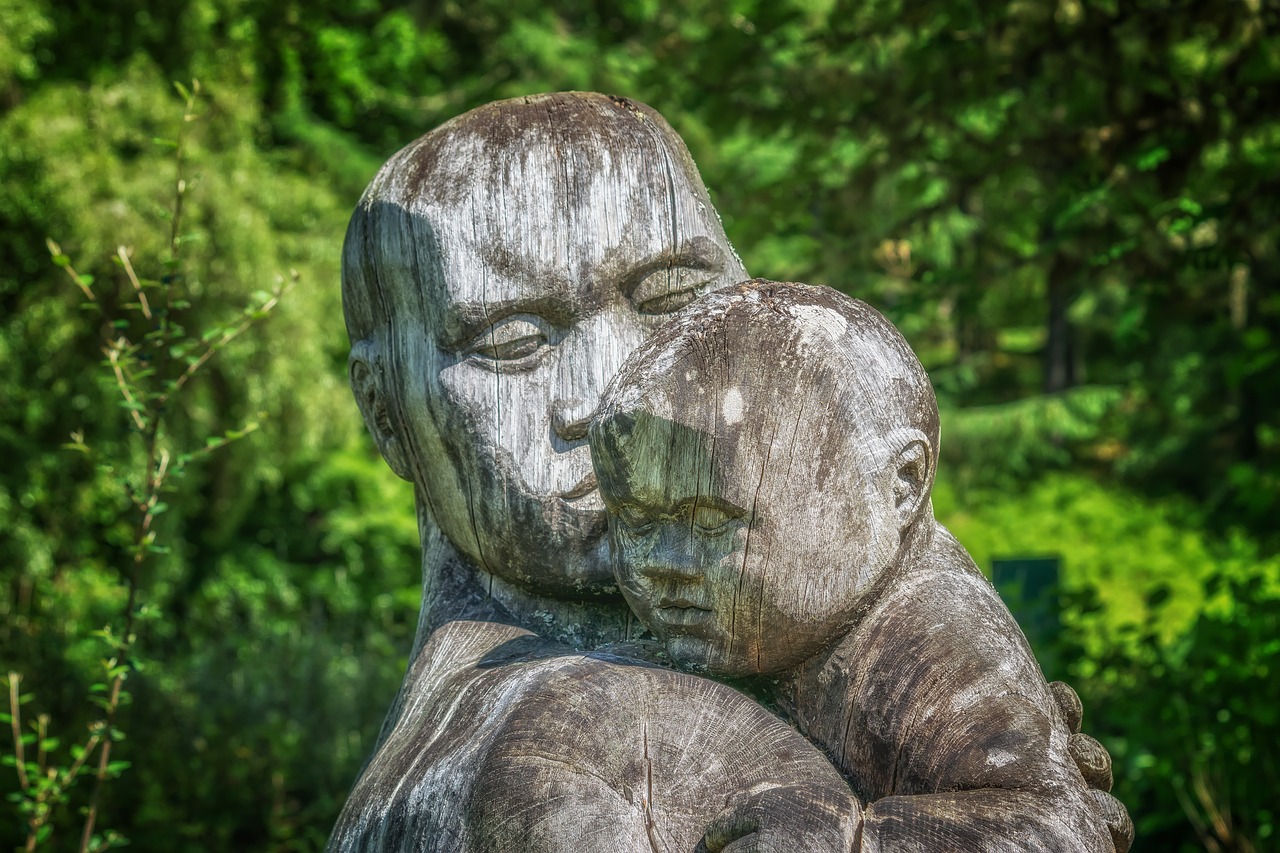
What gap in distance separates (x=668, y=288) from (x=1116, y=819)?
106 cm

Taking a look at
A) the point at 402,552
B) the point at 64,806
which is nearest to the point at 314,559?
the point at 402,552

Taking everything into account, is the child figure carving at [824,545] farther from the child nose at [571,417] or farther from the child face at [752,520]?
the child nose at [571,417]

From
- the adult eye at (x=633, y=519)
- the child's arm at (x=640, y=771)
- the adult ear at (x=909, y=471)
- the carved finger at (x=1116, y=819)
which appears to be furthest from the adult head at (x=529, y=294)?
the carved finger at (x=1116, y=819)

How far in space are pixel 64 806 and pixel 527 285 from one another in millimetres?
4431

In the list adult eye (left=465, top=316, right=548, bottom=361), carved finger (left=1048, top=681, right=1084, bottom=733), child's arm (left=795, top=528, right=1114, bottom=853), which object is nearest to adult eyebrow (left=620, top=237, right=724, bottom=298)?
adult eye (left=465, top=316, right=548, bottom=361)

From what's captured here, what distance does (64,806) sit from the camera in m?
5.63

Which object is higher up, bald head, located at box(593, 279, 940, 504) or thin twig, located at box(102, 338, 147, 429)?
bald head, located at box(593, 279, 940, 504)

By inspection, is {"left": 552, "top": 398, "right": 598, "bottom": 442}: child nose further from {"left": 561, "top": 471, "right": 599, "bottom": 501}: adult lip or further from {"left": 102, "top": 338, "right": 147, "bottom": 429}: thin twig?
{"left": 102, "top": 338, "right": 147, "bottom": 429}: thin twig

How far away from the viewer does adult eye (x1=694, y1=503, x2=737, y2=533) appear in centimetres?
178

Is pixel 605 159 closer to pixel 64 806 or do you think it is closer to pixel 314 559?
pixel 64 806

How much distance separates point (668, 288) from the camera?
2281 mm

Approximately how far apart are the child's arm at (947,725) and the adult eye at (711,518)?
0.82 feet

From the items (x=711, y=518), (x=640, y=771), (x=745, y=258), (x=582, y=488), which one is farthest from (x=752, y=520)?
(x=745, y=258)

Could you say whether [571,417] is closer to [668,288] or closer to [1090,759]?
[668,288]
